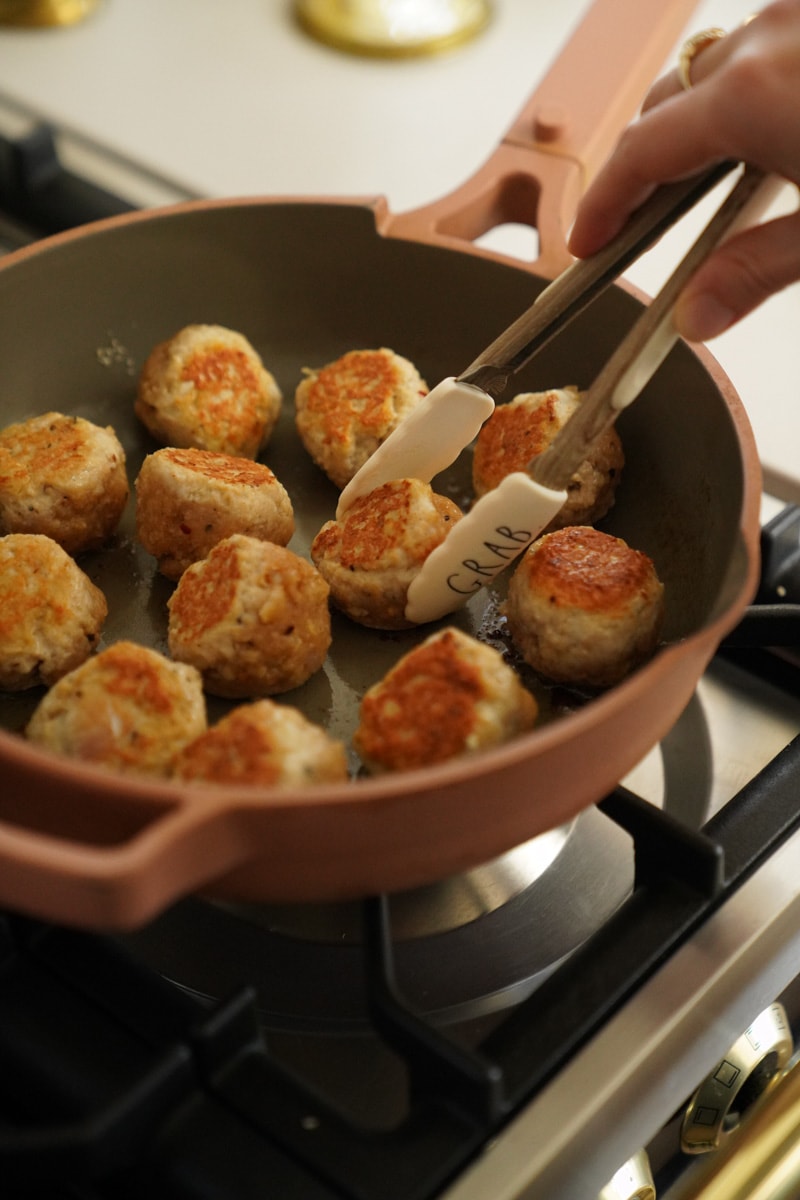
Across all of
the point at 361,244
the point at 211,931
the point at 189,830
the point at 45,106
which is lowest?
the point at 211,931

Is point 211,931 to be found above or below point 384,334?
below

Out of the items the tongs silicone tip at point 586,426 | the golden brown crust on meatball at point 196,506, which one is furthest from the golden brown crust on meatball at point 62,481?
the tongs silicone tip at point 586,426

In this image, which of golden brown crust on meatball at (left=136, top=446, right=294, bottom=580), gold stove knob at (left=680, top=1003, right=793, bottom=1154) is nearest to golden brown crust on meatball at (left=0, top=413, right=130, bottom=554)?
golden brown crust on meatball at (left=136, top=446, right=294, bottom=580)

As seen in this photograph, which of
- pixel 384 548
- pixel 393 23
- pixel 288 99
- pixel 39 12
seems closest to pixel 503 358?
pixel 384 548

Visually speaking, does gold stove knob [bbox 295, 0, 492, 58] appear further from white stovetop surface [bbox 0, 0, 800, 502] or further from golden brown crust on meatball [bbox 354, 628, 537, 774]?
golden brown crust on meatball [bbox 354, 628, 537, 774]

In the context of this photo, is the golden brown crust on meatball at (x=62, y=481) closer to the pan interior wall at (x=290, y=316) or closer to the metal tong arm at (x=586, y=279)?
the pan interior wall at (x=290, y=316)

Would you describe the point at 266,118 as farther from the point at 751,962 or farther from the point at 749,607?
the point at 751,962

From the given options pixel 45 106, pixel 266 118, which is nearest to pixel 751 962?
pixel 266 118

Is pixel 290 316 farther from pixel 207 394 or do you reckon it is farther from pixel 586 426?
pixel 586 426
